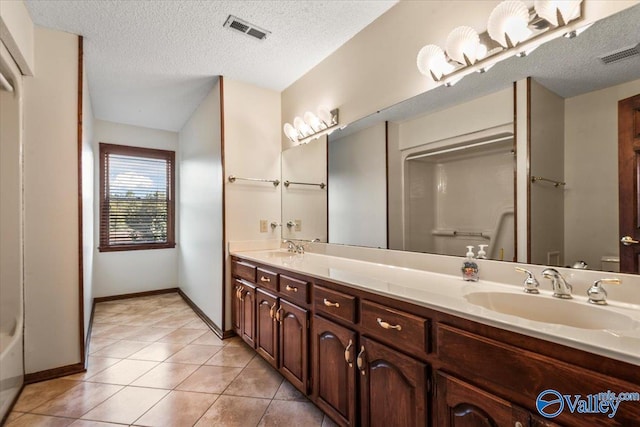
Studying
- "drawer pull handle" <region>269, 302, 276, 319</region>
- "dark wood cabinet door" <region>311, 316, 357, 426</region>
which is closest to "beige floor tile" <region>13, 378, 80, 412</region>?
"drawer pull handle" <region>269, 302, 276, 319</region>

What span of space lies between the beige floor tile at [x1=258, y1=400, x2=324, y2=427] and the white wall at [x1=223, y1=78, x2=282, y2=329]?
1219 mm

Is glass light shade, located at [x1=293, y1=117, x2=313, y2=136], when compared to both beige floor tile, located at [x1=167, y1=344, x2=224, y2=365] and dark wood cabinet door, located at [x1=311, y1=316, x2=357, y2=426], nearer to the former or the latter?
dark wood cabinet door, located at [x1=311, y1=316, x2=357, y2=426]

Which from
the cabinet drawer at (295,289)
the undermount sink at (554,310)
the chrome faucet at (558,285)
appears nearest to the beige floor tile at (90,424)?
the cabinet drawer at (295,289)

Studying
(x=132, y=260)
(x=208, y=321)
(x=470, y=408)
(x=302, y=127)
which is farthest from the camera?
(x=132, y=260)

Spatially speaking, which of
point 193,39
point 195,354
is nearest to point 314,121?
point 193,39

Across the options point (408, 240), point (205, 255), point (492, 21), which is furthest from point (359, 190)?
point (205, 255)

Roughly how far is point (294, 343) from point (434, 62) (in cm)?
182

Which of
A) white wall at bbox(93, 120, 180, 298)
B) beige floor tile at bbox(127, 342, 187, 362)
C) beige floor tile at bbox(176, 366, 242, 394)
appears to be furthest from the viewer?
white wall at bbox(93, 120, 180, 298)

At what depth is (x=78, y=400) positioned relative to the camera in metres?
1.94

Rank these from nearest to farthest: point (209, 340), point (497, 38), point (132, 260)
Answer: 1. point (497, 38)
2. point (209, 340)
3. point (132, 260)

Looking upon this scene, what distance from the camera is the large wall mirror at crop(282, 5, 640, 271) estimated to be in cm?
115

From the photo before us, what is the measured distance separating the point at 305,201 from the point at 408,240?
1252 millimetres

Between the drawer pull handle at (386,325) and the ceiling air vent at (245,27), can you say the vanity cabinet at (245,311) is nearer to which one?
the drawer pull handle at (386,325)

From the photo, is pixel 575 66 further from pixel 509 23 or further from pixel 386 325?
pixel 386 325
